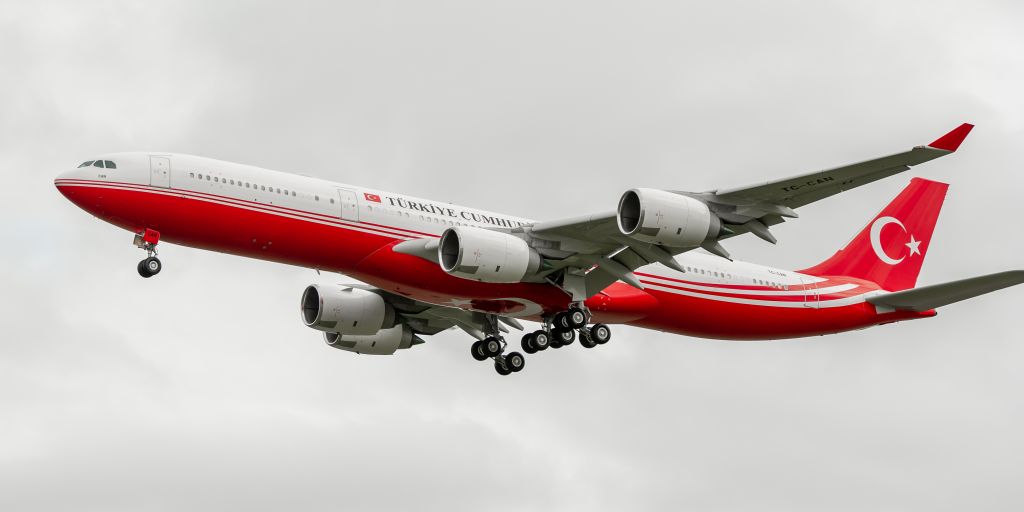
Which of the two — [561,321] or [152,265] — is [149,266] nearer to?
[152,265]

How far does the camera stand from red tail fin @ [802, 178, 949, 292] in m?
52.0

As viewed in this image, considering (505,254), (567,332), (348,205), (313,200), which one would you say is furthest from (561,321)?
(313,200)

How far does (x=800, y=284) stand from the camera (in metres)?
50.0

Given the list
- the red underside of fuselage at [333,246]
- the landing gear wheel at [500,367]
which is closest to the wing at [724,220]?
the red underside of fuselage at [333,246]

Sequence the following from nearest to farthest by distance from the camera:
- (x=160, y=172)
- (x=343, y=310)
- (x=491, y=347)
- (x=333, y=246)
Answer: (x=160, y=172), (x=333, y=246), (x=343, y=310), (x=491, y=347)

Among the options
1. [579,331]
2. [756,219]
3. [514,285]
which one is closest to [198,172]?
[514,285]

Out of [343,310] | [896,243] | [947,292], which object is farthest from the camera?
[896,243]

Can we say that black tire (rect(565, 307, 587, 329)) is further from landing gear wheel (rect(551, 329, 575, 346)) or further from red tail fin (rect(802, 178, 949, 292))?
red tail fin (rect(802, 178, 949, 292))

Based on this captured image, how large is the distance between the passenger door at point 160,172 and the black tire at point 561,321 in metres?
12.7

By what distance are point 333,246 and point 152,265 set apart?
16.9 ft

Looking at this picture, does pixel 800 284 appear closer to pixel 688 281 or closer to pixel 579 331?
pixel 688 281

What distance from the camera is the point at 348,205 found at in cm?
4131

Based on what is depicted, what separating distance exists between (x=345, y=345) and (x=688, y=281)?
12946 millimetres

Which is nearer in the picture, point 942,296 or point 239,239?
point 239,239
